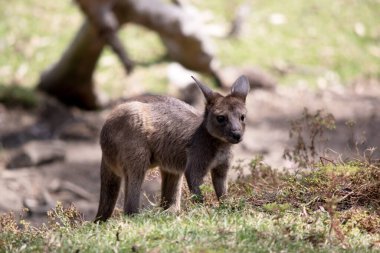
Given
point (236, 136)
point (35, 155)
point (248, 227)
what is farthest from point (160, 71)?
point (248, 227)

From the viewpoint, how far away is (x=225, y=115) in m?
6.52

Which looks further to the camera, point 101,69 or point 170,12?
point 101,69

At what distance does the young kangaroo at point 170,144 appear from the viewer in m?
6.56

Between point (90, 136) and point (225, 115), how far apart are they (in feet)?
19.1

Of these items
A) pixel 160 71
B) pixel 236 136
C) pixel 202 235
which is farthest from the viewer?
pixel 160 71

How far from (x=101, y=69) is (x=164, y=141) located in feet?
24.7

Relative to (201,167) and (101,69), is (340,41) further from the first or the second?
(201,167)

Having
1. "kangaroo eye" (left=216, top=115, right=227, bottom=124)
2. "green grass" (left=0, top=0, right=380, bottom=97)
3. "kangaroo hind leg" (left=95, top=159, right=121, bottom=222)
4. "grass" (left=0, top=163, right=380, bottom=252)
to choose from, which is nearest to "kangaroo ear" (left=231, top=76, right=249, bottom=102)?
"kangaroo eye" (left=216, top=115, right=227, bottom=124)

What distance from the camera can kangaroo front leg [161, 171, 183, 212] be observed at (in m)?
6.82

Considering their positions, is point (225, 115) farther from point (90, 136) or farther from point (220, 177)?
point (90, 136)

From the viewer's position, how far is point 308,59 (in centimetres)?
1464

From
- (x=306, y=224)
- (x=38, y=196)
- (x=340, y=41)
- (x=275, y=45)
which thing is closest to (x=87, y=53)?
(x=38, y=196)

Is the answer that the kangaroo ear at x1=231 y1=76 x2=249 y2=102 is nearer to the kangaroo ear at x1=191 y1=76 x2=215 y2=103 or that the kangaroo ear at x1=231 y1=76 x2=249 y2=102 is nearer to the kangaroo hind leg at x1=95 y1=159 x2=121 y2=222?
the kangaroo ear at x1=191 y1=76 x2=215 y2=103

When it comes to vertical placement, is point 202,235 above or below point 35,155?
above
